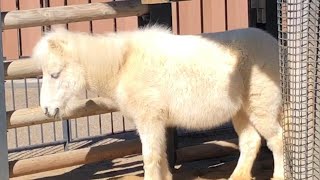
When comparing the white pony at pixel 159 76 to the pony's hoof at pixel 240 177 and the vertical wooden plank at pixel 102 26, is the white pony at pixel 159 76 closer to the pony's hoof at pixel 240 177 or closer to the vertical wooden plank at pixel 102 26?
the pony's hoof at pixel 240 177

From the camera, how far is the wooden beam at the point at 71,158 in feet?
21.7

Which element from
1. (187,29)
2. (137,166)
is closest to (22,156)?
(137,166)

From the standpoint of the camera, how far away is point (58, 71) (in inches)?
233

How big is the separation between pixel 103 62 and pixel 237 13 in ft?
18.9

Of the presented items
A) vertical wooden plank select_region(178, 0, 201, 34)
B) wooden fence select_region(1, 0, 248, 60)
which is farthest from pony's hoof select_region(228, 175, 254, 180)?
vertical wooden plank select_region(178, 0, 201, 34)

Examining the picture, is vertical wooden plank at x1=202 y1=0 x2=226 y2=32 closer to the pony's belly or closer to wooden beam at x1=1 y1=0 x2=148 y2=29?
wooden beam at x1=1 y1=0 x2=148 y2=29

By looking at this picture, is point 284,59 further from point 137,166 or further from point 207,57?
point 137,166

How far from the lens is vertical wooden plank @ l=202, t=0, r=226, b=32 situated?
1143 centimetres

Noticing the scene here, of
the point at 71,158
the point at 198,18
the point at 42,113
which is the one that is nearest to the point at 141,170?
the point at 71,158

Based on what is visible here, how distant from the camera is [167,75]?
6.02 metres

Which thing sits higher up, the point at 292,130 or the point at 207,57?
the point at 207,57

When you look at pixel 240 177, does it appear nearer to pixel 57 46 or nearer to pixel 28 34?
pixel 57 46

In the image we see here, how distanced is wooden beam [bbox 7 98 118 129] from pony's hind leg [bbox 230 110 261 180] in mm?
1249

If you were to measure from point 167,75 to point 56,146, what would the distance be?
130 inches
